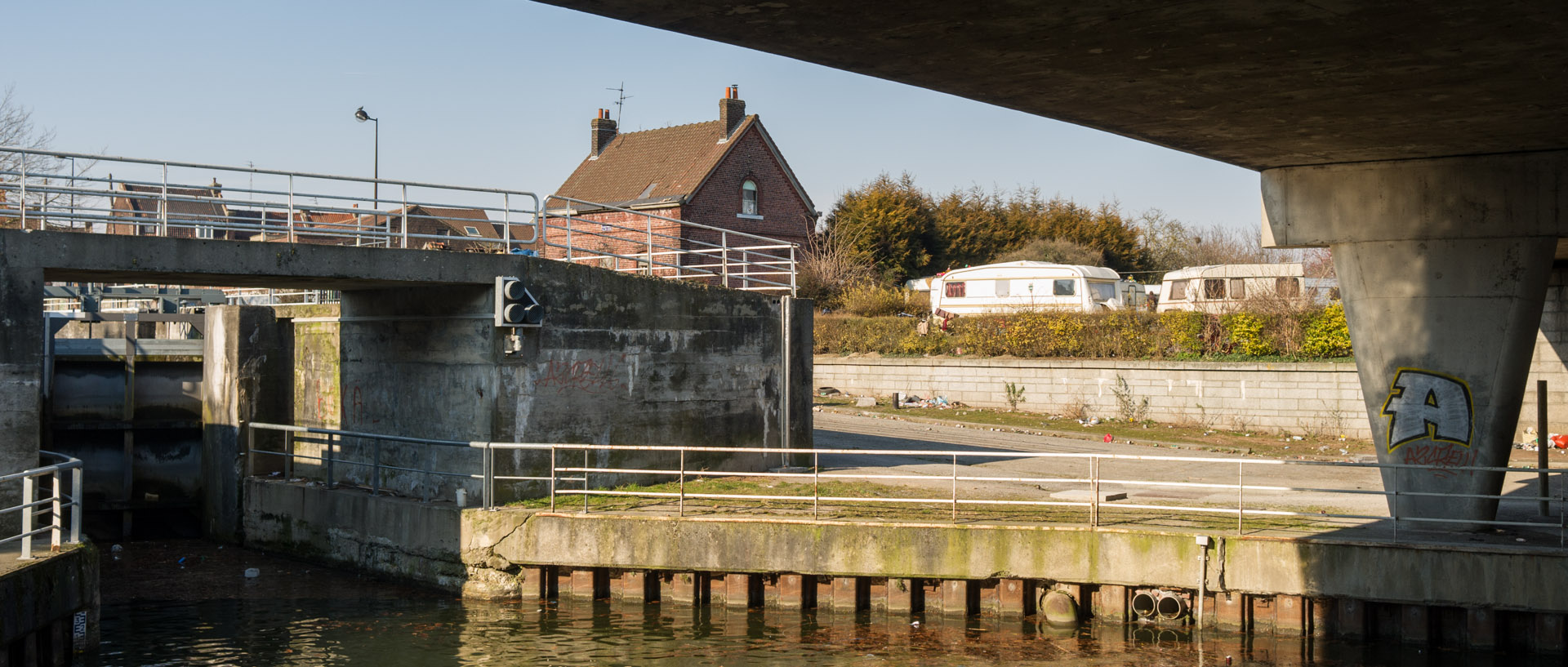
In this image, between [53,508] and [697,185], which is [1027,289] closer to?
[697,185]

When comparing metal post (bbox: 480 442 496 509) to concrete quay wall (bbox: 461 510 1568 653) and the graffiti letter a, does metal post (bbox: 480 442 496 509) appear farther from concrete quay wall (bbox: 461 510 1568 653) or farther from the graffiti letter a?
the graffiti letter a

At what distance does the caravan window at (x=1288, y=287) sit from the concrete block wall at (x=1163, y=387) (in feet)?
9.26

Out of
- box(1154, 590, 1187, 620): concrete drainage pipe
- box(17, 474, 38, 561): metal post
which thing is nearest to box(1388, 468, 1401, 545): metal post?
box(1154, 590, 1187, 620): concrete drainage pipe

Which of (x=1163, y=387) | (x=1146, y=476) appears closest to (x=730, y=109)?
(x=1163, y=387)

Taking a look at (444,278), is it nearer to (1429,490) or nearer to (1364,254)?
(1364,254)

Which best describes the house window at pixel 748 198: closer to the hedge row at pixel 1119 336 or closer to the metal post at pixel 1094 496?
the hedge row at pixel 1119 336

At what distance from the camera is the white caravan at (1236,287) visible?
2897 centimetres

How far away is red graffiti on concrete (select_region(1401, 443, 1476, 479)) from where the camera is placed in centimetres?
1306

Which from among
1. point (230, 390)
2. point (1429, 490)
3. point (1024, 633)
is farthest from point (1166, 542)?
point (230, 390)

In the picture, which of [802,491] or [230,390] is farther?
[230,390]

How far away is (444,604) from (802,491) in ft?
16.3

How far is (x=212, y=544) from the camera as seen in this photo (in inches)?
750

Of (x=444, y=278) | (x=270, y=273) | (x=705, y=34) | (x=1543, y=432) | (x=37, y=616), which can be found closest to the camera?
(x=705, y=34)

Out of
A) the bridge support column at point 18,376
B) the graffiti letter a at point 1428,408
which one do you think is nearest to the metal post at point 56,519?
the bridge support column at point 18,376
